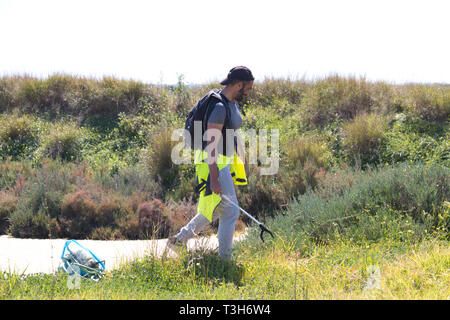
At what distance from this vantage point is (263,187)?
7887mm

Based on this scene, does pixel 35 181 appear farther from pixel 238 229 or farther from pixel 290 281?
pixel 290 281

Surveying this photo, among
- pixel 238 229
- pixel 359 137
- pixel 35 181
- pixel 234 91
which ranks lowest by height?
pixel 238 229

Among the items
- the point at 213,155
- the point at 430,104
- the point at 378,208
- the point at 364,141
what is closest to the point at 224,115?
the point at 213,155

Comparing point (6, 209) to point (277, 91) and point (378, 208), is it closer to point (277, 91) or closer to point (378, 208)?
point (378, 208)

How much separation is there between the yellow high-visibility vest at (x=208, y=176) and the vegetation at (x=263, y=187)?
19.3 inches

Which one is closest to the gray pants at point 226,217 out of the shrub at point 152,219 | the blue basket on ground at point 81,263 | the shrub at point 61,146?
the blue basket on ground at point 81,263

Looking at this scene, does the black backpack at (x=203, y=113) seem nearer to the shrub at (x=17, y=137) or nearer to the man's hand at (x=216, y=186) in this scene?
the man's hand at (x=216, y=186)

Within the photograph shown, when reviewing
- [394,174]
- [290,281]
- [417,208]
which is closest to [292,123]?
[394,174]

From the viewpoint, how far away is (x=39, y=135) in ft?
37.1

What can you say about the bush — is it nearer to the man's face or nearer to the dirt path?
the dirt path

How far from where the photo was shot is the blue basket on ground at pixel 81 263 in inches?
171

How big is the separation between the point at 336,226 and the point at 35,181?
220 inches

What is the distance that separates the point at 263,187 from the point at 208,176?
11.9 ft

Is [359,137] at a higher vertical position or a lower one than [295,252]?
higher
